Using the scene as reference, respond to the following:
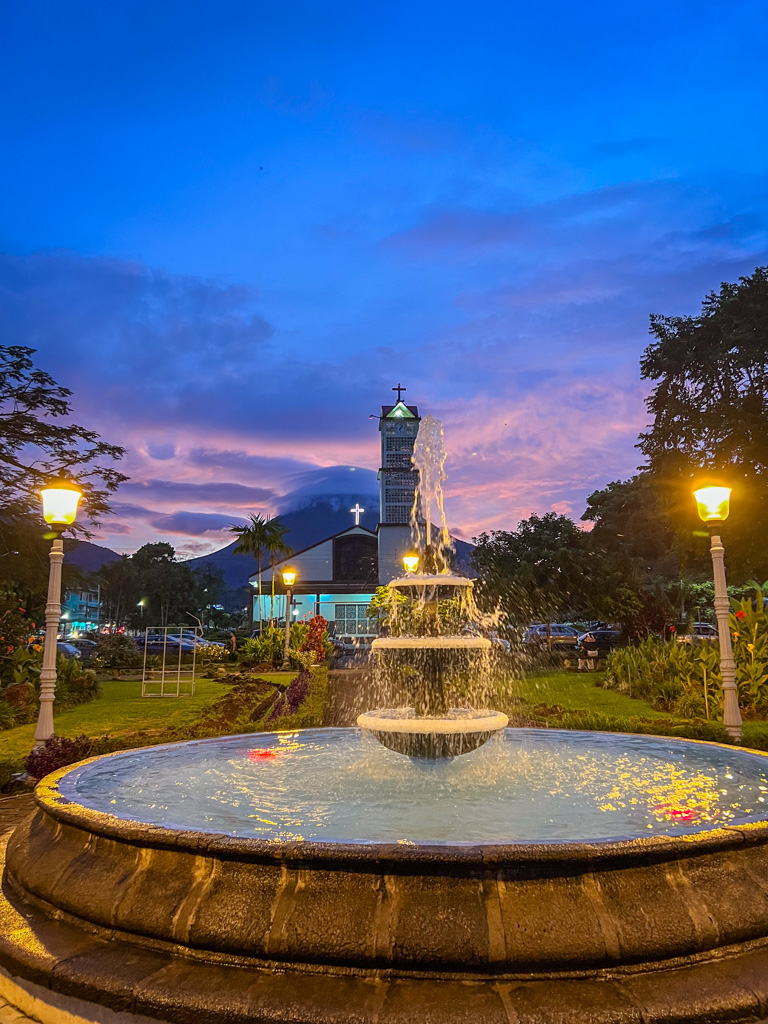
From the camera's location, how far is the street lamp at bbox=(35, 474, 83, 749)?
9133mm

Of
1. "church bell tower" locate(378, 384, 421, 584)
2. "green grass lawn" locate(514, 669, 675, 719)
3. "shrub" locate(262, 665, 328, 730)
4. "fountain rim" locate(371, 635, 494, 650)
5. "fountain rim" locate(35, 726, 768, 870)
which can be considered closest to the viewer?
"fountain rim" locate(35, 726, 768, 870)

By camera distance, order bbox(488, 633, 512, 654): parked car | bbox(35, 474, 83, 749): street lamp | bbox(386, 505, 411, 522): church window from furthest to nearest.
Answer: bbox(386, 505, 411, 522): church window
bbox(488, 633, 512, 654): parked car
bbox(35, 474, 83, 749): street lamp

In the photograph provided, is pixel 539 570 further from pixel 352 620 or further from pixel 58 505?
pixel 58 505

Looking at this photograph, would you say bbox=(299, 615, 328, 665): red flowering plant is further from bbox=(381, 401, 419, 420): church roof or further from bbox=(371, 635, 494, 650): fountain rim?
bbox=(381, 401, 419, 420): church roof

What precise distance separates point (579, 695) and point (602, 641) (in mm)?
14642

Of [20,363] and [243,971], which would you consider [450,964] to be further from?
[20,363]

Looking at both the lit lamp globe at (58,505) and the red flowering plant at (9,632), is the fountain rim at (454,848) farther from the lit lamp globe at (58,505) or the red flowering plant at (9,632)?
the red flowering plant at (9,632)

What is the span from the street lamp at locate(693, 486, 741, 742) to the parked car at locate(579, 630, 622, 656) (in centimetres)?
2109

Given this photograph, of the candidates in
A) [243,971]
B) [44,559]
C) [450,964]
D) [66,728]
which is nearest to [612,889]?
[450,964]

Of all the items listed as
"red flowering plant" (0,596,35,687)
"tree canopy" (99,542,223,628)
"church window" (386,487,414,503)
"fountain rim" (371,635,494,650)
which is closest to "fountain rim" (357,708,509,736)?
"fountain rim" (371,635,494,650)

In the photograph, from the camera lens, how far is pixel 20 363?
93.4ft

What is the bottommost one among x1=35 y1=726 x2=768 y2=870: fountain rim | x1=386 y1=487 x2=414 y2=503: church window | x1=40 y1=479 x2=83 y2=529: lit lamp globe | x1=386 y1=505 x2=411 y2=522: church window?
x1=35 y1=726 x2=768 y2=870: fountain rim

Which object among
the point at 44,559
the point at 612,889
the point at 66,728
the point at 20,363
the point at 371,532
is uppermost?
the point at 20,363

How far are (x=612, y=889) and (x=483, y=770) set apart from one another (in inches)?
146
